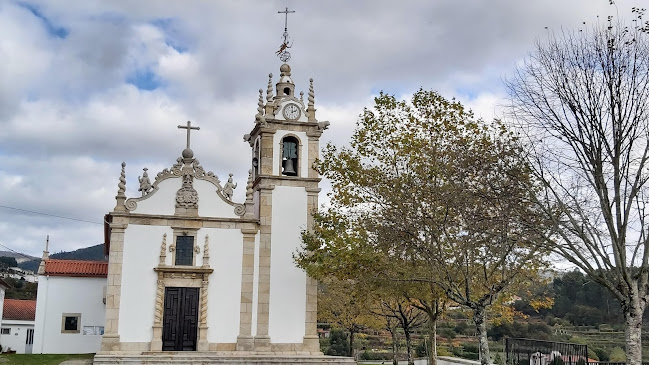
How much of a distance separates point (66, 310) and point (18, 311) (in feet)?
55.4

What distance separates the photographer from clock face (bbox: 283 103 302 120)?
23.7 m

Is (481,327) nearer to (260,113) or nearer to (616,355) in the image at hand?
(260,113)

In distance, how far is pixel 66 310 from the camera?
25.3 meters

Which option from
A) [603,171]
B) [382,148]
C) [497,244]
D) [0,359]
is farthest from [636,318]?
[0,359]

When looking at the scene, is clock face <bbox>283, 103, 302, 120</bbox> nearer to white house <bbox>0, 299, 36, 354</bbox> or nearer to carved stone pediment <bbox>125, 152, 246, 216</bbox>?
carved stone pediment <bbox>125, 152, 246, 216</bbox>

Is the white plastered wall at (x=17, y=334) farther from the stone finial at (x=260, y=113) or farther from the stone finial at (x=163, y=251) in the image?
the stone finial at (x=260, y=113)

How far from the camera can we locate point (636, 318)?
11.6 metres

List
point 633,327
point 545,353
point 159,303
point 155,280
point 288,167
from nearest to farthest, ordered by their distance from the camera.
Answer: point 633,327 → point 545,353 → point 159,303 → point 155,280 → point 288,167

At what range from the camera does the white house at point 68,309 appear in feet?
81.5

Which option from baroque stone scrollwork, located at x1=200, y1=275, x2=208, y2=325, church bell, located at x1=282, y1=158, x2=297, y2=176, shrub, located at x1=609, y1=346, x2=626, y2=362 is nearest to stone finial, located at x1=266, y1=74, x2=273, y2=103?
church bell, located at x1=282, y1=158, x2=297, y2=176

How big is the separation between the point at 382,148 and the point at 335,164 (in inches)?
77.0

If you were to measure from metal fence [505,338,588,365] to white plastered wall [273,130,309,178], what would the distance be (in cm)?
923

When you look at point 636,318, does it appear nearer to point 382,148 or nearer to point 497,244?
point 497,244

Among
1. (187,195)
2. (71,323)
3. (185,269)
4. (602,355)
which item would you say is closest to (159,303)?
(185,269)
